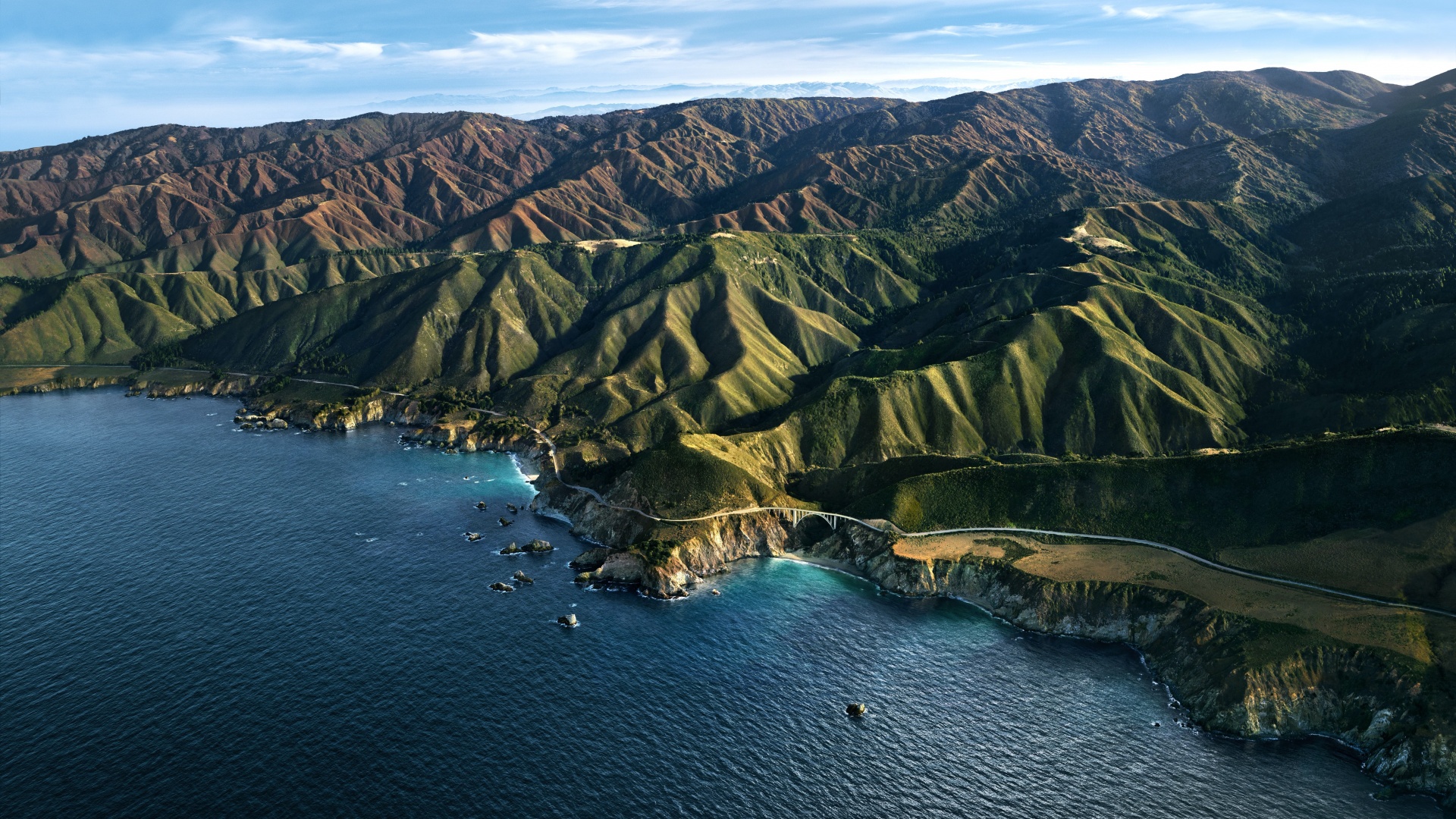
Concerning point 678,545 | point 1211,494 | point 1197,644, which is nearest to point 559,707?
point 678,545

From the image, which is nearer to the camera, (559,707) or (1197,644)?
(559,707)

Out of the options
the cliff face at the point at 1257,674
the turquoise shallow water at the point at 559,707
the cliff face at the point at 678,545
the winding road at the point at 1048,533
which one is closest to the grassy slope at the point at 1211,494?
the winding road at the point at 1048,533

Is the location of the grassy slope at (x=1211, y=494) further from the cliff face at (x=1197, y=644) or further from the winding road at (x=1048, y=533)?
the cliff face at (x=1197, y=644)

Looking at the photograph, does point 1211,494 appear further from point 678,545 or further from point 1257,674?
point 678,545

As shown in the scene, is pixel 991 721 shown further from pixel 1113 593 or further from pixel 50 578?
pixel 50 578

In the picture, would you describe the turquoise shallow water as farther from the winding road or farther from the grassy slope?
the grassy slope

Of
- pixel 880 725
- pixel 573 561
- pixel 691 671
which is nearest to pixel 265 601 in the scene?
pixel 573 561
